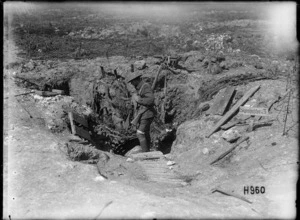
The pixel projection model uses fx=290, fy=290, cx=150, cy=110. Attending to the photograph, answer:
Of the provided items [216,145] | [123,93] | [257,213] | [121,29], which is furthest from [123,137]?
[121,29]

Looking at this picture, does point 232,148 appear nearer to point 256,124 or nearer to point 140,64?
point 256,124

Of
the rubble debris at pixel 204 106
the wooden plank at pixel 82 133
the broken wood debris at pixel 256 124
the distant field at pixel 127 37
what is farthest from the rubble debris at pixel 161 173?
the distant field at pixel 127 37

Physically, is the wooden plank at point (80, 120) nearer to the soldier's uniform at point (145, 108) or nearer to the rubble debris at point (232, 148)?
the soldier's uniform at point (145, 108)

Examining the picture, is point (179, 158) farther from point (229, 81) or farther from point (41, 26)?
point (41, 26)

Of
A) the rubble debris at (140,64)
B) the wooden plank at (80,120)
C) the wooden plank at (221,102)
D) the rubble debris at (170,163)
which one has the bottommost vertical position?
the rubble debris at (170,163)

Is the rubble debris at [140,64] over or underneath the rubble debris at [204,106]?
over

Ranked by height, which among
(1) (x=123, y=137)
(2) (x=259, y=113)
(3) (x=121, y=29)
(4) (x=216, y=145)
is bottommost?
(1) (x=123, y=137)

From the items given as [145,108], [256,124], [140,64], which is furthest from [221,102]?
[140,64]
